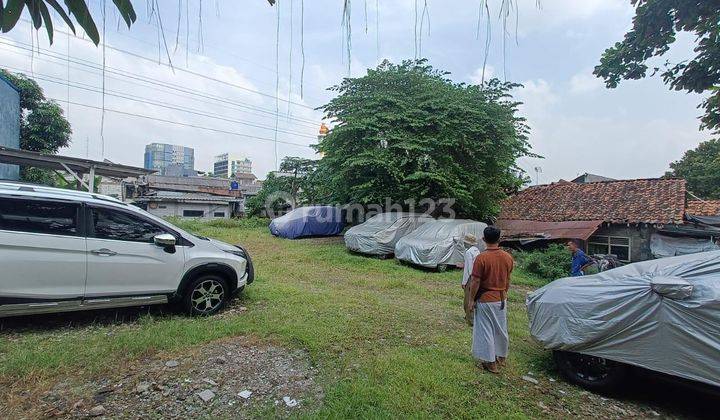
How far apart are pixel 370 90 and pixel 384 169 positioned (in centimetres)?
388

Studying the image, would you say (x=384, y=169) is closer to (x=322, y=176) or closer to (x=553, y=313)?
(x=322, y=176)

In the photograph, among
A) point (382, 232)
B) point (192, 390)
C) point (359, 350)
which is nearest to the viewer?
point (192, 390)

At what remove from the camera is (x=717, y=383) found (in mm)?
2584

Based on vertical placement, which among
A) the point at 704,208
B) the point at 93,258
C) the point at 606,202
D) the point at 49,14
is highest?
the point at 49,14

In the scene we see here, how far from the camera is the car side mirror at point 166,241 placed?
14.6ft

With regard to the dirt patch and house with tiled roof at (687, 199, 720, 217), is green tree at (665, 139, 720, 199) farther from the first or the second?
the dirt patch

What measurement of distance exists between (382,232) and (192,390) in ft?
28.9

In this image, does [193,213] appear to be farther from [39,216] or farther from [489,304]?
[489,304]

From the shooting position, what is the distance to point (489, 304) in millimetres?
3461

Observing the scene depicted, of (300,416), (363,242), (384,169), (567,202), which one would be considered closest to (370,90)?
(384,169)

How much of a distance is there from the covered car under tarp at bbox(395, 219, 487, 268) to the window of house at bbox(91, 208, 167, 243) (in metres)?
6.78

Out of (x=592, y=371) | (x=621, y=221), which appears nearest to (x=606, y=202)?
(x=621, y=221)

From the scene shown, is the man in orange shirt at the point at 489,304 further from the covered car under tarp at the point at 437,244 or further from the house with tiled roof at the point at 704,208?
the house with tiled roof at the point at 704,208

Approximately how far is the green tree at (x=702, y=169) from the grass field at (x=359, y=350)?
80.2 ft
